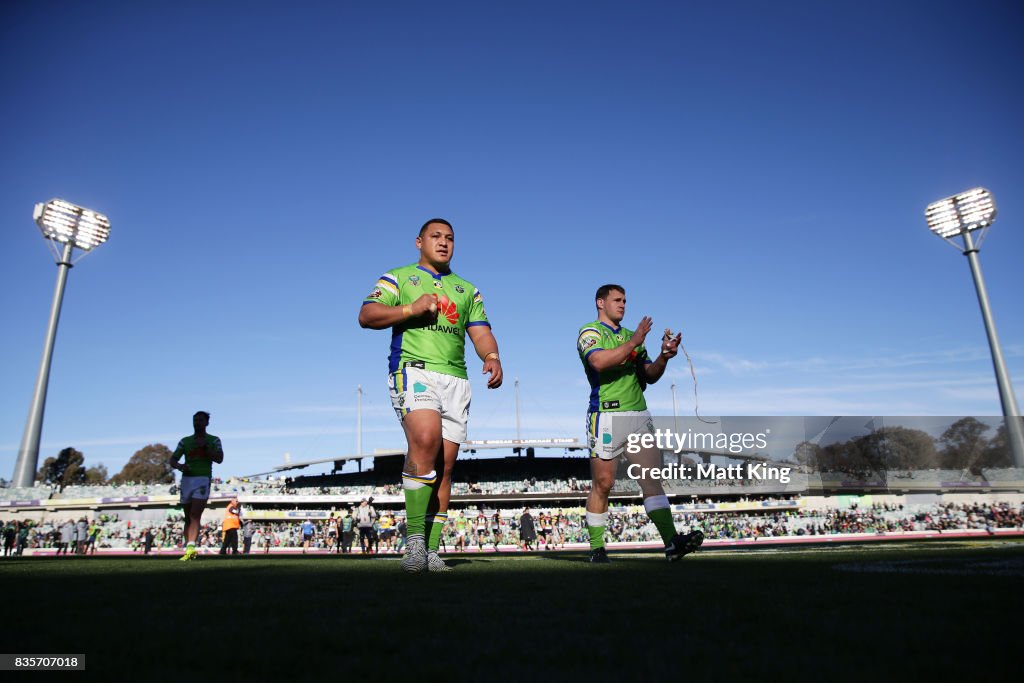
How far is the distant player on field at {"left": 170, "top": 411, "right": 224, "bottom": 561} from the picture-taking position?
27.5 ft

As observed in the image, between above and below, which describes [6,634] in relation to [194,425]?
below

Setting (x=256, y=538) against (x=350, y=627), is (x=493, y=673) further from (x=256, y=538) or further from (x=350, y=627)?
(x=256, y=538)

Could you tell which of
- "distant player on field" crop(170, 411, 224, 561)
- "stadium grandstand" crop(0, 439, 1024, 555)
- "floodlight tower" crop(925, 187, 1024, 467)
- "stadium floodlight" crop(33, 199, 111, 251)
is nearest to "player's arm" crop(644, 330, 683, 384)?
"distant player on field" crop(170, 411, 224, 561)

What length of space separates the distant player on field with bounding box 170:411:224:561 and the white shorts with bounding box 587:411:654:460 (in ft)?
16.8

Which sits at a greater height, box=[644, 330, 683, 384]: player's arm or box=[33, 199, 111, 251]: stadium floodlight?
box=[33, 199, 111, 251]: stadium floodlight

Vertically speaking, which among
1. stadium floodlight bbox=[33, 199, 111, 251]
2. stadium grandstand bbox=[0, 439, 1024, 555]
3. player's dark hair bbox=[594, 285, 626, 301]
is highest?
stadium floodlight bbox=[33, 199, 111, 251]

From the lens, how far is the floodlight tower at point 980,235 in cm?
4522

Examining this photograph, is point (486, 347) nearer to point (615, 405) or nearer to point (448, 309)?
point (448, 309)

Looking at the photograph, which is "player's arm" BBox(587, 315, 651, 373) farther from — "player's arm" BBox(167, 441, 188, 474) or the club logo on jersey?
"player's arm" BBox(167, 441, 188, 474)

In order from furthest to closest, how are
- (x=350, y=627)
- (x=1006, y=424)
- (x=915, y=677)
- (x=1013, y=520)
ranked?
(x=1006, y=424)
(x=1013, y=520)
(x=350, y=627)
(x=915, y=677)

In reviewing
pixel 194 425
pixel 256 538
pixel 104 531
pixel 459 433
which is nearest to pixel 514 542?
pixel 256 538

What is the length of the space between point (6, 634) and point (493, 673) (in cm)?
146

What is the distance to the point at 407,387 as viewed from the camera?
16.2 feet

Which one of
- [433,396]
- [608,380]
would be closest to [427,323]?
[433,396]
